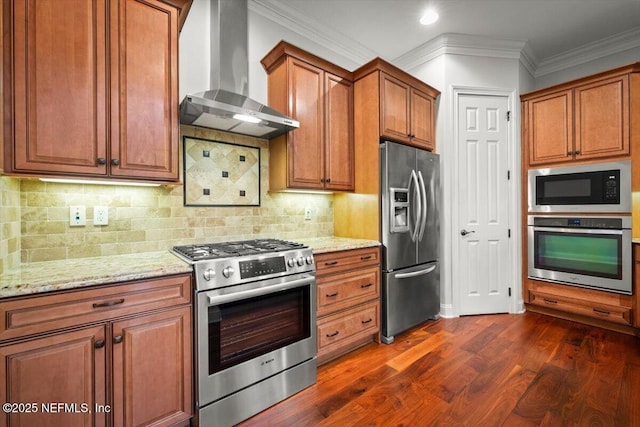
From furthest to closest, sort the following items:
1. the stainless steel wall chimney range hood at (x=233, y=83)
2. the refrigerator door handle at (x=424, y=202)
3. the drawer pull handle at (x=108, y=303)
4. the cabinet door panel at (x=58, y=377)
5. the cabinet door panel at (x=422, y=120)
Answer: the cabinet door panel at (x=422, y=120)
the refrigerator door handle at (x=424, y=202)
the stainless steel wall chimney range hood at (x=233, y=83)
the drawer pull handle at (x=108, y=303)
the cabinet door panel at (x=58, y=377)

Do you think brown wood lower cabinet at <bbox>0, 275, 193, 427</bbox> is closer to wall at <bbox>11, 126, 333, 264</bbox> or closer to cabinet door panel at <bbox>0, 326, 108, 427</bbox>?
cabinet door panel at <bbox>0, 326, 108, 427</bbox>

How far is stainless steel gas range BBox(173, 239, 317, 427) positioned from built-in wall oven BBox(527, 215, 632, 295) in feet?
9.25

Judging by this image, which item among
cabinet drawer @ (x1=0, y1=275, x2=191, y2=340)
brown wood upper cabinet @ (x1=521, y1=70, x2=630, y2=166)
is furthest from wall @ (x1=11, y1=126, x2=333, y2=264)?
brown wood upper cabinet @ (x1=521, y1=70, x2=630, y2=166)

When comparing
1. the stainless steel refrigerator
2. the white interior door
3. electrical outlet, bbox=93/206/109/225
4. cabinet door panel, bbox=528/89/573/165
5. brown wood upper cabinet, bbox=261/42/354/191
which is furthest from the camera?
the white interior door

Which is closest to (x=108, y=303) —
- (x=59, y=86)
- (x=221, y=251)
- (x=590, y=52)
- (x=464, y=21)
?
(x=221, y=251)

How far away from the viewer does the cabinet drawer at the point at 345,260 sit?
2.21 meters

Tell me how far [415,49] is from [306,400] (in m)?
3.78

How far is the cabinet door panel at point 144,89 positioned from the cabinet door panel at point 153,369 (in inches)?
34.5

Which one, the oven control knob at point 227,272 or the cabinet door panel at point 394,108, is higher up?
the cabinet door panel at point 394,108

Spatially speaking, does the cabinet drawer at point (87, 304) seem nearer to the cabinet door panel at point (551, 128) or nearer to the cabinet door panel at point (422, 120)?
the cabinet door panel at point (422, 120)

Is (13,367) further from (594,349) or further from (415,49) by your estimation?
(415,49)

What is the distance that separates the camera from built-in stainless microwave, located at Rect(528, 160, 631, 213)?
110 inches

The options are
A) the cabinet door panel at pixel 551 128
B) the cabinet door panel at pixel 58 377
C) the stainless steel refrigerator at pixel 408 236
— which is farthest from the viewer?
the cabinet door panel at pixel 551 128

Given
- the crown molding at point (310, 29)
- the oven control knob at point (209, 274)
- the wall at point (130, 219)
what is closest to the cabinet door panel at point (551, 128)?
the crown molding at point (310, 29)
